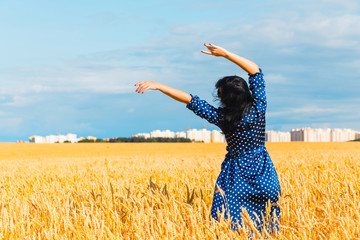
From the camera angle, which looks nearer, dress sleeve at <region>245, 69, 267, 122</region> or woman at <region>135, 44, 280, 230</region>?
woman at <region>135, 44, 280, 230</region>

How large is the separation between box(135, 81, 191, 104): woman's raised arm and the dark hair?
1.17 feet

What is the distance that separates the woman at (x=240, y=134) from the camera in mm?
→ 3859

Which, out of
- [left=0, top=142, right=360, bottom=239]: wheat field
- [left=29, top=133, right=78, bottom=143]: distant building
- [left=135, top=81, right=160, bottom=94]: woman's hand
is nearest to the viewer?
[left=0, top=142, right=360, bottom=239]: wheat field

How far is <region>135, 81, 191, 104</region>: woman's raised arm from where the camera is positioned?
12.4 ft

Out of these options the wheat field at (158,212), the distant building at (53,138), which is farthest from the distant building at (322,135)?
the wheat field at (158,212)

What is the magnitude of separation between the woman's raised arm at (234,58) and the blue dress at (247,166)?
0.09 metres

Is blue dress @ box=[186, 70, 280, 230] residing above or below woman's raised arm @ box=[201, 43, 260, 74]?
below

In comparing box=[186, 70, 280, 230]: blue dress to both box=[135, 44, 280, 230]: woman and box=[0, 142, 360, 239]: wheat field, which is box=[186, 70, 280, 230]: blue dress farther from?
box=[0, 142, 360, 239]: wheat field

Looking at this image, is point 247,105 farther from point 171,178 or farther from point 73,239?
point 171,178

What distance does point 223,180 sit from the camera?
13.4 ft

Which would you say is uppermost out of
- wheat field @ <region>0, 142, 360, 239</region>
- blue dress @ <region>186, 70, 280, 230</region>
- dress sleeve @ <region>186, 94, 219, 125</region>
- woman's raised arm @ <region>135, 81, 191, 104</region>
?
woman's raised arm @ <region>135, 81, 191, 104</region>

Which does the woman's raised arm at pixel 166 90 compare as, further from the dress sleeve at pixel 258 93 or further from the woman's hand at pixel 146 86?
the dress sleeve at pixel 258 93

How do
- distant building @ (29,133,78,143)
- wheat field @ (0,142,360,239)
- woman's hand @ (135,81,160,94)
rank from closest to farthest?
wheat field @ (0,142,360,239)
woman's hand @ (135,81,160,94)
distant building @ (29,133,78,143)

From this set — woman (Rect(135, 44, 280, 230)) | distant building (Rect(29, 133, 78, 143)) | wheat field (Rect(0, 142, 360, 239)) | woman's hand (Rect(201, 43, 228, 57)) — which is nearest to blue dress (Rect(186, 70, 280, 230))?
woman (Rect(135, 44, 280, 230))
